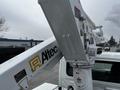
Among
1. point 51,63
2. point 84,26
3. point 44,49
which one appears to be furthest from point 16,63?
point 84,26

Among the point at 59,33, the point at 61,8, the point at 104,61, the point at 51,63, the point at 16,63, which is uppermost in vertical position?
the point at 61,8

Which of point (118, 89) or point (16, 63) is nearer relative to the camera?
point (16, 63)

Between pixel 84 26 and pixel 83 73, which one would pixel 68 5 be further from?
pixel 83 73

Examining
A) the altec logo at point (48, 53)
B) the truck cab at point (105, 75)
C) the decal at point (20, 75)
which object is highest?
the altec logo at point (48, 53)

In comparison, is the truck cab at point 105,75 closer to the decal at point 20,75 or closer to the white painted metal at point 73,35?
the white painted metal at point 73,35

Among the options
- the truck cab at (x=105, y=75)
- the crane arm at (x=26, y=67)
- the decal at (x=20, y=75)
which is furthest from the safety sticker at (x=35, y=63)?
the truck cab at (x=105, y=75)

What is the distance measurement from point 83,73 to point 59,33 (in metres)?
0.61

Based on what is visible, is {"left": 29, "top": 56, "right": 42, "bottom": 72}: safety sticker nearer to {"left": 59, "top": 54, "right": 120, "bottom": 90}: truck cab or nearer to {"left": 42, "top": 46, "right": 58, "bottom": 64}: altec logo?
{"left": 42, "top": 46, "right": 58, "bottom": 64}: altec logo

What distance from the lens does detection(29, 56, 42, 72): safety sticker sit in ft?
7.57

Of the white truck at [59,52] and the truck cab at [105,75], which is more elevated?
the white truck at [59,52]

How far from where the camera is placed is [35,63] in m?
2.37

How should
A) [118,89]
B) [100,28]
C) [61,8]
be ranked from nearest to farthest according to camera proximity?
[61,8] < [118,89] < [100,28]

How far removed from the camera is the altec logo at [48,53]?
8.30 feet

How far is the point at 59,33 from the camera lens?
2.53 meters
